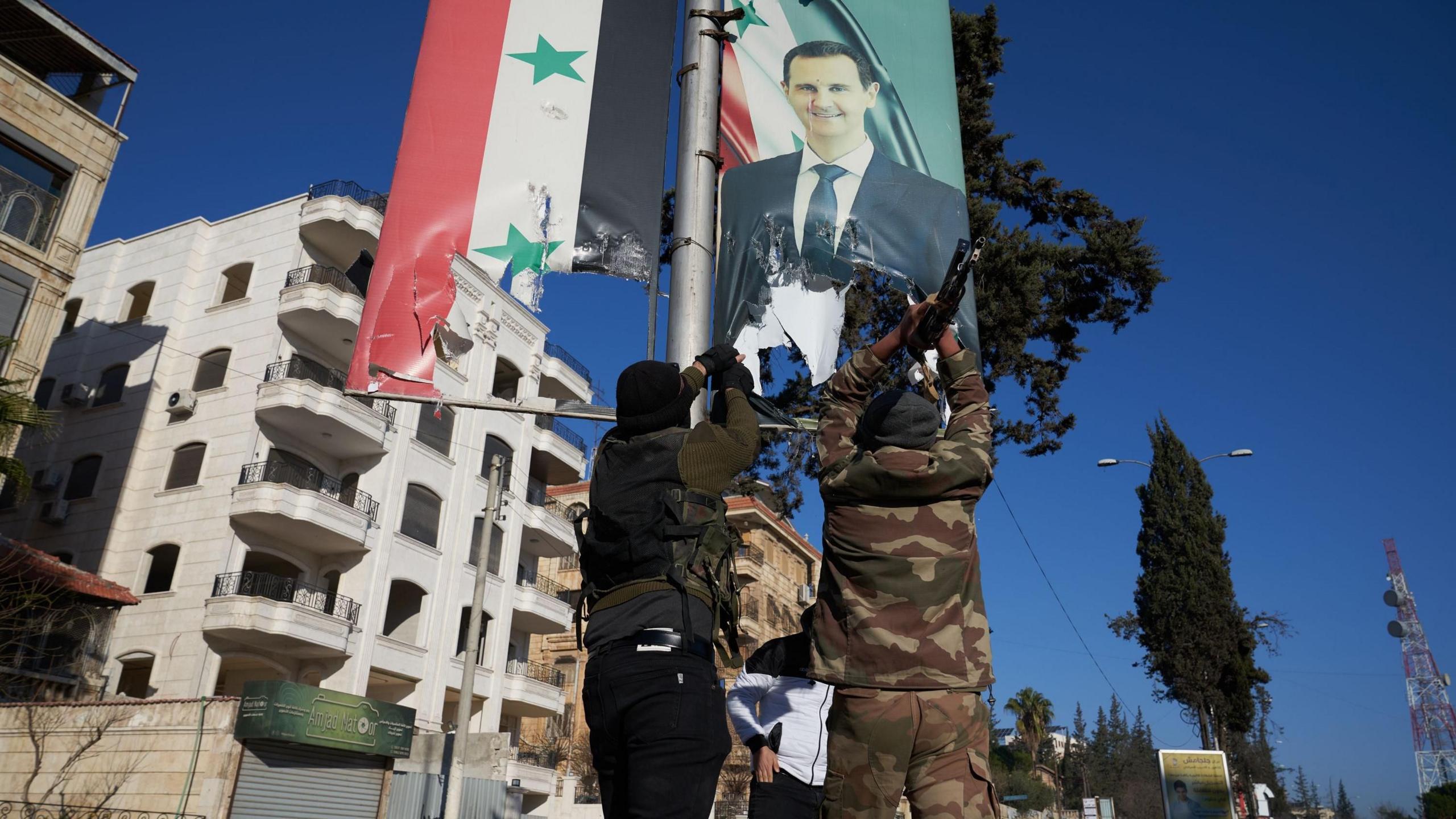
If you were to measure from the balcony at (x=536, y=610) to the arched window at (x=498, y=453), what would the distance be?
132 inches

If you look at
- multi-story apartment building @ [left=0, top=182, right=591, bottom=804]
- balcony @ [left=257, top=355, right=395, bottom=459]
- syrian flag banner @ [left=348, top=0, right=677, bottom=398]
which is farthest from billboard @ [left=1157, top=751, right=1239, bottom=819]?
balcony @ [left=257, top=355, right=395, bottom=459]

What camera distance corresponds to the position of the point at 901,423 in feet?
11.7

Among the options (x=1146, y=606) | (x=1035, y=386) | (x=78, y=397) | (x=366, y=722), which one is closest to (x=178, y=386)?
(x=78, y=397)

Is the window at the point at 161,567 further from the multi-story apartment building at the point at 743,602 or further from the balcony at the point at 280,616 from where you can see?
the multi-story apartment building at the point at 743,602

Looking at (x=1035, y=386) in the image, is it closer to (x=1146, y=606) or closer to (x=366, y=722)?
(x=366, y=722)

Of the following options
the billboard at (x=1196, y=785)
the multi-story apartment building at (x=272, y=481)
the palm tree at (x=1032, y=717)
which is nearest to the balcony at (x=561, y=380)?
the multi-story apartment building at (x=272, y=481)

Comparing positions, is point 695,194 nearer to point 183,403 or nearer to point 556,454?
point 183,403

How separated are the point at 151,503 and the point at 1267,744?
127 feet

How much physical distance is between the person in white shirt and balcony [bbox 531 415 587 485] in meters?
27.0

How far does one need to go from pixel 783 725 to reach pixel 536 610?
26401mm

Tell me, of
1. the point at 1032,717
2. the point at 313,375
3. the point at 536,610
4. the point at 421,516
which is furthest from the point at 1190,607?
the point at 1032,717

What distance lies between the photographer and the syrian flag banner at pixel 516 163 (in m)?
4.70

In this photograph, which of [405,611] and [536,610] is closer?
[405,611]

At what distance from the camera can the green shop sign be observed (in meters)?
16.5
